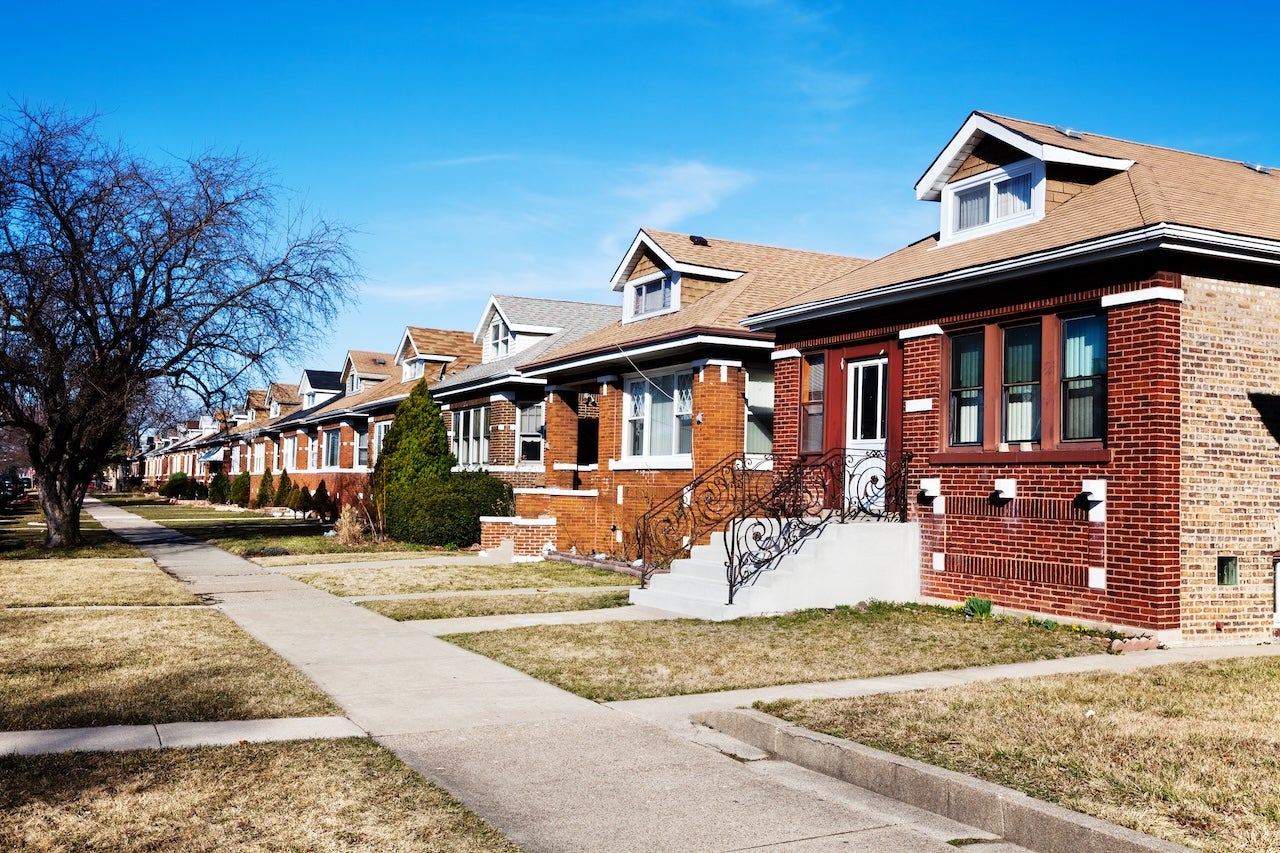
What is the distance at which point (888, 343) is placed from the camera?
625 inches

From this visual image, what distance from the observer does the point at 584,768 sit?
282 inches

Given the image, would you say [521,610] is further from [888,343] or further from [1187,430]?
[1187,430]

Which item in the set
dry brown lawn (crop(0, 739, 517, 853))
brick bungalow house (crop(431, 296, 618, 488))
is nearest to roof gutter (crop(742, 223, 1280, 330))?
dry brown lawn (crop(0, 739, 517, 853))

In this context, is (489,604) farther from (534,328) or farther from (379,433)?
(379,433)

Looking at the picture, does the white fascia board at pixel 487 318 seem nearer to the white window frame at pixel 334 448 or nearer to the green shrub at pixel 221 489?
the white window frame at pixel 334 448

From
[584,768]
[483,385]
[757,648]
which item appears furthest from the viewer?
[483,385]

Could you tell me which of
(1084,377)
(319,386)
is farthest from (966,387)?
(319,386)

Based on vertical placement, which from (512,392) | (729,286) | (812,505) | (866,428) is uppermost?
(729,286)

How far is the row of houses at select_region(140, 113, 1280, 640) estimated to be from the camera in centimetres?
1208

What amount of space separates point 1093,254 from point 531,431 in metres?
18.5

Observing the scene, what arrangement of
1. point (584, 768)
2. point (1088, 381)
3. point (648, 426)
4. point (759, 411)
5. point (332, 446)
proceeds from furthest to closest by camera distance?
point (332, 446) → point (648, 426) → point (759, 411) → point (1088, 381) → point (584, 768)

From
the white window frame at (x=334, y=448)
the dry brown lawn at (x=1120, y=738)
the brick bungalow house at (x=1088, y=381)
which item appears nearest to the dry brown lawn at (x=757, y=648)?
the brick bungalow house at (x=1088, y=381)

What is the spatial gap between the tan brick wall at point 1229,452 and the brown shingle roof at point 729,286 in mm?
8628

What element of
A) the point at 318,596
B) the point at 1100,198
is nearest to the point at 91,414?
the point at 318,596
